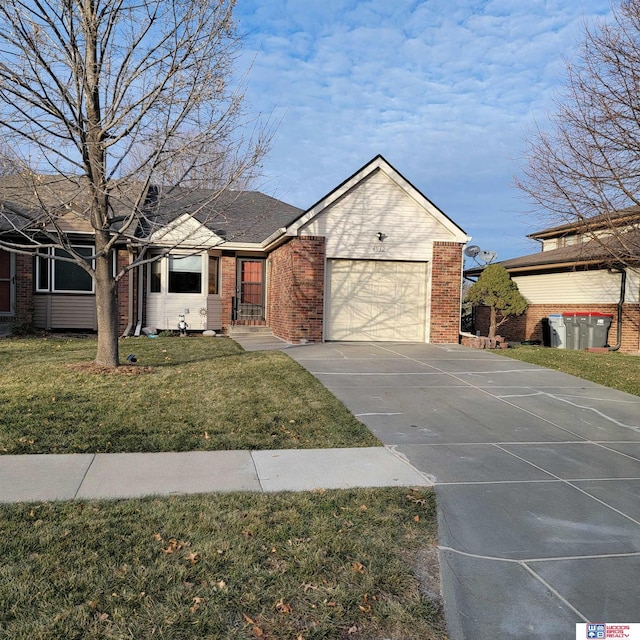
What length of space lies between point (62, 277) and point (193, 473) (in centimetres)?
1351

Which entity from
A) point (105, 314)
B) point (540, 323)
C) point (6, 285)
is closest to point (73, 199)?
point (105, 314)

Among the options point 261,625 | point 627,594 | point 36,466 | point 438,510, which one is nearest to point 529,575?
point 627,594

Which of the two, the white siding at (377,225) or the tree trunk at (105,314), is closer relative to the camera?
the tree trunk at (105,314)

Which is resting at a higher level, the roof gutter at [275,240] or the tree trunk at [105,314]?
the roof gutter at [275,240]

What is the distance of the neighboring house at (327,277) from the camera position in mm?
14594

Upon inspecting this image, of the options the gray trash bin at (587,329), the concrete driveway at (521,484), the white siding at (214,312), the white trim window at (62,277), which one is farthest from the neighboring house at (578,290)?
the white trim window at (62,277)

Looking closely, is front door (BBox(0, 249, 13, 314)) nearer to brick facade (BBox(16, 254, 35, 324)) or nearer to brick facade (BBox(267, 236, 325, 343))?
brick facade (BBox(16, 254, 35, 324))

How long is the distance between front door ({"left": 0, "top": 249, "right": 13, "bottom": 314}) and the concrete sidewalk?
12.5m

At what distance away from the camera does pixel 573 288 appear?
19125 millimetres

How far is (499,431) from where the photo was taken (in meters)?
6.85

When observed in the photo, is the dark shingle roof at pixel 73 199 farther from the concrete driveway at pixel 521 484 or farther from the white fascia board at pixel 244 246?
the white fascia board at pixel 244 246

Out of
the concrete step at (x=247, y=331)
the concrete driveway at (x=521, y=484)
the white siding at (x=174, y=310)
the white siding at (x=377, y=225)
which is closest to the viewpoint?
the concrete driveway at (x=521, y=484)

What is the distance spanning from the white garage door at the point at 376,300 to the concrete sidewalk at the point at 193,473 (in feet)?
30.8

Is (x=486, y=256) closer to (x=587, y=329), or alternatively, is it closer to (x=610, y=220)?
(x=587, y=329)
